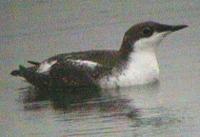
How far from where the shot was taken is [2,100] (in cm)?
1869

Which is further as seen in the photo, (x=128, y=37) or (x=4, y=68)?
(x=4, y=68)

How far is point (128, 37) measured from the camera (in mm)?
19844

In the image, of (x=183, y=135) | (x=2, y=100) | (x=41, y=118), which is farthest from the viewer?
(x=2, y=100)

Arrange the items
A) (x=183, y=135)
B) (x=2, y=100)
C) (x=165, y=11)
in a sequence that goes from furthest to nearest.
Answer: (x=165, y=11) → (x=2, y=100) → (x=183, y=135)

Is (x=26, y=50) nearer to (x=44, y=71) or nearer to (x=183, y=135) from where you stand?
(x=44, y=71)

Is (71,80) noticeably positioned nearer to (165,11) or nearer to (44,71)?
(44,71)

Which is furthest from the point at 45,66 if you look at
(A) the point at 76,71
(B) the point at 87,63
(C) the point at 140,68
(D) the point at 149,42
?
(D) the point at 149,42

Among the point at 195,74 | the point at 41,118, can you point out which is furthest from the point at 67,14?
the point at 41,118

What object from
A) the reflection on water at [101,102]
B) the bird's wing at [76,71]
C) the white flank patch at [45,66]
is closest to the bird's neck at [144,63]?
the reflection on water at [101,102]

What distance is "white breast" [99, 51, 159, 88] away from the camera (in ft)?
63.3

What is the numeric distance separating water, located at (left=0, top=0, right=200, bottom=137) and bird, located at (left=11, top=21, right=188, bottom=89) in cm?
21

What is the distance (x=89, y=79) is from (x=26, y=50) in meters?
3.23

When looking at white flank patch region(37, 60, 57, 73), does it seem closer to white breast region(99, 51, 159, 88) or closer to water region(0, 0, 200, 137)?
water region(0, 0, 200, 137)

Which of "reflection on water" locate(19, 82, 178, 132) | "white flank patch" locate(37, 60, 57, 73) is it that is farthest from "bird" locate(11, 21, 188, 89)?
"reflection on water" locate(19, 82, 178, 132)
